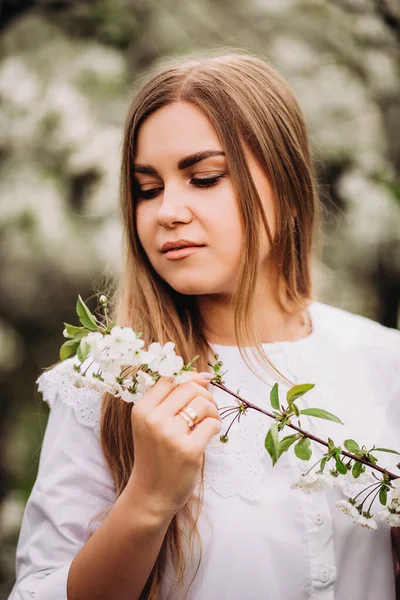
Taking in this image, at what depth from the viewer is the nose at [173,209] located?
1332 mm

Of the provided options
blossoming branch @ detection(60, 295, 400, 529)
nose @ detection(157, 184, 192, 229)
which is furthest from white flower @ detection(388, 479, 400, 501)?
nose @ detection(157, 184, 192, 229)

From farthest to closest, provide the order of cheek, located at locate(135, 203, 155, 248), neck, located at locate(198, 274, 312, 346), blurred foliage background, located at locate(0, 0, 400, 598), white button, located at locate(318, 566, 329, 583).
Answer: blurred foliage background, located at locate(0, 0, 400, 598), neck, located at locate(198, 274, 312, 346), cheek, located at locate(135, 203, 155, 248), white button, located at locate(318, 566, 329, 583)

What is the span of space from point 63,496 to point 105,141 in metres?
1.46

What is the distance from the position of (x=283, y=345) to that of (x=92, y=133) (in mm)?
1282

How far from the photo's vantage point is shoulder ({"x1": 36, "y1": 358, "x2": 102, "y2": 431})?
143cm

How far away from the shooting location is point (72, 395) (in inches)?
57.6

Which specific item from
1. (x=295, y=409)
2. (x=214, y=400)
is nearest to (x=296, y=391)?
(x=295, y=409)

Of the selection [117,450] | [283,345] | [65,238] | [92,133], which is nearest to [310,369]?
[283,345]

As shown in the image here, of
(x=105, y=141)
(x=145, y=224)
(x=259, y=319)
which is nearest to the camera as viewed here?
→ (x=145, y=224)

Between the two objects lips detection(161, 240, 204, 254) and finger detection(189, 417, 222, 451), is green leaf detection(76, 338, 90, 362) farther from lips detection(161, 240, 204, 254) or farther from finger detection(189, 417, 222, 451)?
lips detection(161, 240, 204, 254)

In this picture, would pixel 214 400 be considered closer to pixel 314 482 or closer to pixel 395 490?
pixel 314 482

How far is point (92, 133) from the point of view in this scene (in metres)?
2.43

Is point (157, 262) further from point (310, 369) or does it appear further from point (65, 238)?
point (65, 238)

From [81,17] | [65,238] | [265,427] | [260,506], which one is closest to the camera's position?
[260,506]
